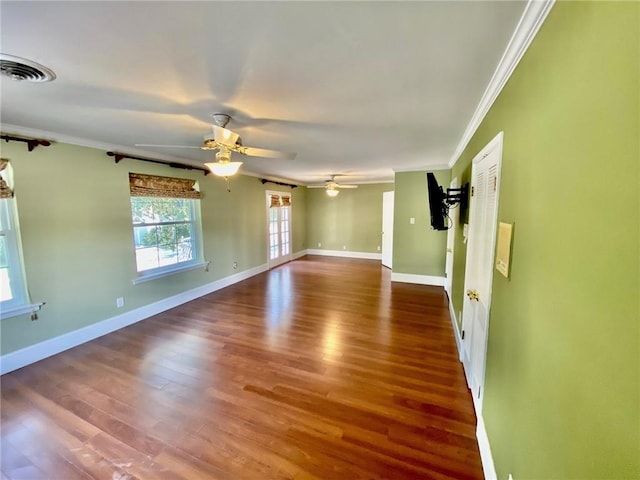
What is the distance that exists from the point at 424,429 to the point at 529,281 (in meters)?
1.39

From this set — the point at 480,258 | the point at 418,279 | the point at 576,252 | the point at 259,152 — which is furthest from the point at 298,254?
the point at 576,252

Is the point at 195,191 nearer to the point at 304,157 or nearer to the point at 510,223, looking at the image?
the point at 304,157

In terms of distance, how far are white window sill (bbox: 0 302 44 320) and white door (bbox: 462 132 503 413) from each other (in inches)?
164

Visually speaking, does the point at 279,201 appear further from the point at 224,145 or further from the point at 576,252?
the point at 576,252

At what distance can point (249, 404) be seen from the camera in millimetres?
2166

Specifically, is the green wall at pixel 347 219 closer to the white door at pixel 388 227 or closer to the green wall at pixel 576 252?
the white door at pixel 388 227

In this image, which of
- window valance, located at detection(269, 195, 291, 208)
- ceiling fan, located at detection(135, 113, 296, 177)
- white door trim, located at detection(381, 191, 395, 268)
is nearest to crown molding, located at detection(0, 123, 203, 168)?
ceiling fan, located at detection(135, 113, 296, 177)

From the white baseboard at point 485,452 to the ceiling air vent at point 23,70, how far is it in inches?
130

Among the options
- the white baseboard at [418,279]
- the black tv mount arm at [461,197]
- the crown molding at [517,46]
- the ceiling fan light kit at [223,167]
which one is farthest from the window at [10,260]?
the white baseboard at [418,279]

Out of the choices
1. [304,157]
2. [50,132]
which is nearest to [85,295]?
[50,132]

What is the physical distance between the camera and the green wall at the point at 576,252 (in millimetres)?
584

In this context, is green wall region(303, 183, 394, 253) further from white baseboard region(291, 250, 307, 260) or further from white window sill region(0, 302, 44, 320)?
white window sill region(0, 302, 44, 320)

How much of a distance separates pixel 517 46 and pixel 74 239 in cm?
423

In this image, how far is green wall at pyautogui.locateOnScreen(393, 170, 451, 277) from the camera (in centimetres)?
526
